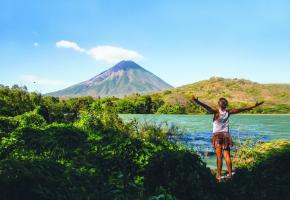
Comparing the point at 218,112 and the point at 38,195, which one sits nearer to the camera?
the point at 38,195

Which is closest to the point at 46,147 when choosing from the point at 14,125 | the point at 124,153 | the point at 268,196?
the point at 124,153

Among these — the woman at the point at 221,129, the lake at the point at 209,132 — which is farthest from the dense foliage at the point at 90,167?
the lake at the point at 209,132

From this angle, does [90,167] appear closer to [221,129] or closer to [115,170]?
[115,170]

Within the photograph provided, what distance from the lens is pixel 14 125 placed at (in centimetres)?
1797

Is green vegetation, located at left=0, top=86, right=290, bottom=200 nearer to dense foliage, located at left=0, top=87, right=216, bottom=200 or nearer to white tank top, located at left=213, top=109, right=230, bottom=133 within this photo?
dense foliage, located at left=0, top=87, right=216, bottom=200

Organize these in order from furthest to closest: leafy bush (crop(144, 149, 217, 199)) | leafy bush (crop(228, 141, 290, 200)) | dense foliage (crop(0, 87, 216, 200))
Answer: leafy bush (crop(228, 141, 290, 200)) → leafy bush (crop(144, 149, 217, 199)) → dense foliage (crop(0, 87, 216, 200))

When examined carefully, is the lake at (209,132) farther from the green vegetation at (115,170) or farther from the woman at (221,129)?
the green vegetation at (115,170)

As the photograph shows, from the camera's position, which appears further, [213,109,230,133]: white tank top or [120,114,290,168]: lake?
[120,114,290,168]: lake

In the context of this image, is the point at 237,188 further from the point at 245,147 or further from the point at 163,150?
the point at 245,147

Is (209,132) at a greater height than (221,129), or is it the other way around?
(221,129)

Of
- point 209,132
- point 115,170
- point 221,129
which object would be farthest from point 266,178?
point 209,132

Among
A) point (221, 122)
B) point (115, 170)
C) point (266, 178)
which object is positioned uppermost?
point (221, 122)

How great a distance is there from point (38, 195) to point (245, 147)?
39.6 feet

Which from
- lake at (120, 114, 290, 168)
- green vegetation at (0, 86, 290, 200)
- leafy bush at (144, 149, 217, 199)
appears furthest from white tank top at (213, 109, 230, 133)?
leafy bush at (144, 149, 217, 199)
